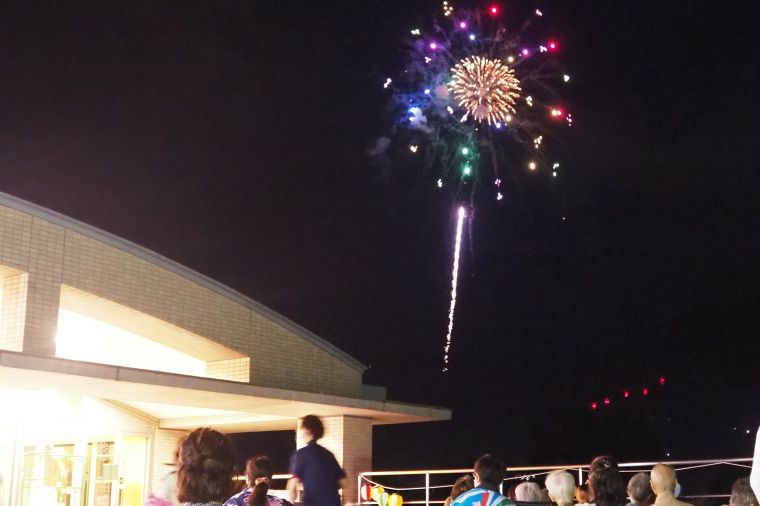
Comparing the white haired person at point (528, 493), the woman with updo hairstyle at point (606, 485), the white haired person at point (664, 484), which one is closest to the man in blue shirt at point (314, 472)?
the white haired person at point (528, 493)

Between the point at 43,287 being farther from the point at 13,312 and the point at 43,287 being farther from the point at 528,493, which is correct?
the point at 528,493

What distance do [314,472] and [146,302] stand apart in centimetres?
769

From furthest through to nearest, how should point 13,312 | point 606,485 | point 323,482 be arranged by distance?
1. point 13,312
2. point 323,482
3. point 606,485

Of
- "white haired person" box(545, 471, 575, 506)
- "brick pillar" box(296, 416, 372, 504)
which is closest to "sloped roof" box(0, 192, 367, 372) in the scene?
"brick pillar" box(296, 416, 372, 504)

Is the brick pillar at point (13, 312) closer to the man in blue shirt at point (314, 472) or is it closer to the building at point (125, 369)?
the building at point (125, 369)

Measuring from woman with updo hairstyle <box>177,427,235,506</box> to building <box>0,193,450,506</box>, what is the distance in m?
6.70

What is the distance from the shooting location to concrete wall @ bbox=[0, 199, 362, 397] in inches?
482

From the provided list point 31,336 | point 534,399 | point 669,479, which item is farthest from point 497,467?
point 534,399

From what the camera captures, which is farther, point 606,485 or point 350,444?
point 350,444

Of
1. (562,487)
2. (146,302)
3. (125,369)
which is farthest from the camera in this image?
(146,302)

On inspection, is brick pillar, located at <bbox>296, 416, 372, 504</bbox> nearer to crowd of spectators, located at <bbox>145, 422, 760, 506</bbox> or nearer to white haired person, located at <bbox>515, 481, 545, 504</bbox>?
crowd of spectators, located at <bbox>145, 422, 760, 506</bbox>

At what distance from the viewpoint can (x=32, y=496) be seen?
558 inches

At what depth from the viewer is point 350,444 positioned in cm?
1634

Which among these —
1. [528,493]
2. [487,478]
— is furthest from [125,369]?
[487,478]
